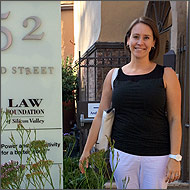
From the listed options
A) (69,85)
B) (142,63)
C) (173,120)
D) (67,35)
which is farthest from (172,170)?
(67,35)

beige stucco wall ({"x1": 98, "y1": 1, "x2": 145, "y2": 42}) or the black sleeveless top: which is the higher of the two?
beige stucco wall ({"x1": 98, "y1": 1, "x2": 145, "y2": 42})

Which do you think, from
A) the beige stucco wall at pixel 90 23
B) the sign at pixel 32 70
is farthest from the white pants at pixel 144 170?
the beige stucco wall at pixel 90 23

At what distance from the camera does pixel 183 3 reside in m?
3.71

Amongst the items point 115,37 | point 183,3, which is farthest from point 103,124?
point 115,37

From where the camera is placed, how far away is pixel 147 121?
1.50 meters

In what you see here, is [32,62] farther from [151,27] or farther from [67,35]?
[67,35]

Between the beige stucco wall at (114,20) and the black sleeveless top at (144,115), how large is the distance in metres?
3.68

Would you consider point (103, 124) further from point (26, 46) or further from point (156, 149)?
point (26, 46)

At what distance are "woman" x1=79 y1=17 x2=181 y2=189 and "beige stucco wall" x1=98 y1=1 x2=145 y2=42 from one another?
361 centimetres

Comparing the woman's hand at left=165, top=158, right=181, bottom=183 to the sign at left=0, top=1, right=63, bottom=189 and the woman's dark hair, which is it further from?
the sign at left=0, top=1, right=63, bottom=189

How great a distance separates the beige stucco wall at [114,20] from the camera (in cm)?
510

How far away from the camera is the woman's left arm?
1465 mm

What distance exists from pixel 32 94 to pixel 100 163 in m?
1.51

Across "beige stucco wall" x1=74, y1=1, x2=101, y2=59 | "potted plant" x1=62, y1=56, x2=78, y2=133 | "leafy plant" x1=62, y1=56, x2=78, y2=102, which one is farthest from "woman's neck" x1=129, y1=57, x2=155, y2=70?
"leafy plant" x1=62, y1=56, x2=78, y2=102
